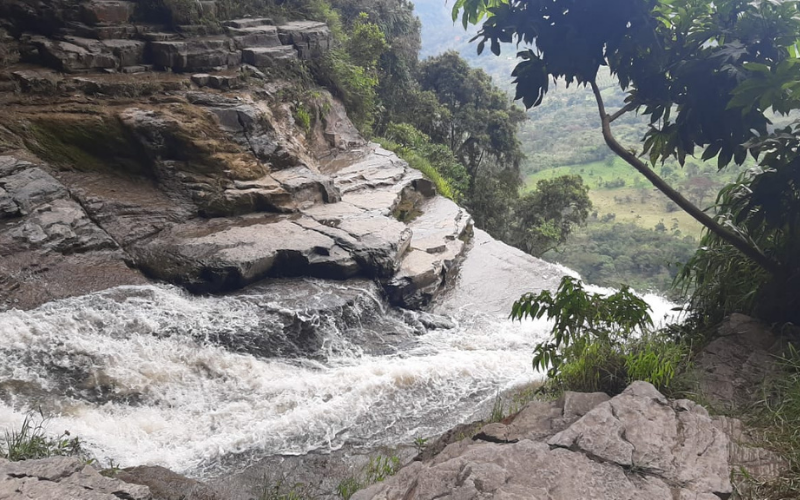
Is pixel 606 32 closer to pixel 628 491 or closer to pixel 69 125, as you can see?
pixel 628 491

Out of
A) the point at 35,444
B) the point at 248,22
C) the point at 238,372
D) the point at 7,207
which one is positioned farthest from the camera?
the point at 248,22

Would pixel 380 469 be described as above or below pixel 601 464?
below

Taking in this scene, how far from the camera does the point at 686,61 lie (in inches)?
128

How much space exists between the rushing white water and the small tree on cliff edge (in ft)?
9.79

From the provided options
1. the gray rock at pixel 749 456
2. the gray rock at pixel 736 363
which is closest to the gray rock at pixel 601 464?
the gray rock at pixel 749 456

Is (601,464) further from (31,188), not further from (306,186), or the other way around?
(306,186)

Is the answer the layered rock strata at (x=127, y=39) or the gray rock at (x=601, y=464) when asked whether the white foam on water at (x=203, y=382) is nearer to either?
the gray rock at (x=601, y=464)

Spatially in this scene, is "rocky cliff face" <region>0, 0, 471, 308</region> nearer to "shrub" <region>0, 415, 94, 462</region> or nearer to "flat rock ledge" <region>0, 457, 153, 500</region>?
"shrub" <region>0, 415, 94, 462</region>

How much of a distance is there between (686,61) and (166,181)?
6.54 m

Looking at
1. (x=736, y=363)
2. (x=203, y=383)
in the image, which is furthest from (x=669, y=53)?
(x=203, y=383)

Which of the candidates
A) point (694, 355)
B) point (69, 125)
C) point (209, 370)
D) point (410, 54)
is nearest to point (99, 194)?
point (69, 125)

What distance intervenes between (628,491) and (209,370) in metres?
4.06

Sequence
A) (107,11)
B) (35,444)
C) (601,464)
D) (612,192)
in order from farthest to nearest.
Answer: (612,192) → (107,11) → (35,444) → (601,464)

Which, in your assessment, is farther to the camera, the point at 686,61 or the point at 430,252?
the point at 430,252
